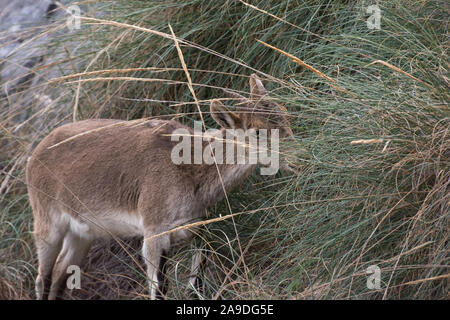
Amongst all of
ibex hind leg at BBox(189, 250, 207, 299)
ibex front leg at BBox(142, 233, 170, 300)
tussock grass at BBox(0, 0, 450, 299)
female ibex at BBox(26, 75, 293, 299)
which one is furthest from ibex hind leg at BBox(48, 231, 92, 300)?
ibex hind leg at BBox(189, 250, 207, 299)

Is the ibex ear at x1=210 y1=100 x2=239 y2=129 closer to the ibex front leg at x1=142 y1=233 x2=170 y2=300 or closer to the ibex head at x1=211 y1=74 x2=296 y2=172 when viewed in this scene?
the ibex head at x1=211 y1=74 x2=296 y2=172

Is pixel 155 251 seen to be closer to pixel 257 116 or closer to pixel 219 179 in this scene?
pixel 219 179

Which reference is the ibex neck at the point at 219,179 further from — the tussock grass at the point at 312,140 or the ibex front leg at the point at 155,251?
the ibex front leg at the point at 155,251

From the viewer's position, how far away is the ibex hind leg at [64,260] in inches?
245

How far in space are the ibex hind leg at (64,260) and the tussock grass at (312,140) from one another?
226 mm

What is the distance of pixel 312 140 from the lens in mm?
4777

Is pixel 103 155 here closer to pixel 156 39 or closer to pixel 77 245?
pixel 77 245

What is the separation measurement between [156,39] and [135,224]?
5.95 ft

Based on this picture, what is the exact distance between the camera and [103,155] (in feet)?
19.0

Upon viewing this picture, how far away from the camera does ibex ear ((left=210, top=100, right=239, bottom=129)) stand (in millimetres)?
5094
